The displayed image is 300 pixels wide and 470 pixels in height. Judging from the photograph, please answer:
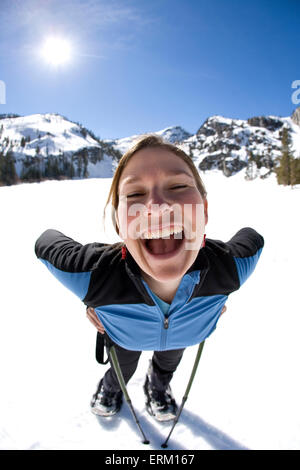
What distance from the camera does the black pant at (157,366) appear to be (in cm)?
174

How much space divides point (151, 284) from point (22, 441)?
1.42 meters

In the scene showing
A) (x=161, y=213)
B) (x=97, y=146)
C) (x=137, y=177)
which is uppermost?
(x=97, y=146)

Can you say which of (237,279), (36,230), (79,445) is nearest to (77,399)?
(79,445)

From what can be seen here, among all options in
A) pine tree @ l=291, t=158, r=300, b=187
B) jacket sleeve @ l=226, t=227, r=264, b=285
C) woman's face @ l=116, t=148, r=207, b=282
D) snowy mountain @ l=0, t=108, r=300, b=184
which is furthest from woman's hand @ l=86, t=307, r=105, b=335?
snowy mountain @ l=0, t=108, r=300, b=184

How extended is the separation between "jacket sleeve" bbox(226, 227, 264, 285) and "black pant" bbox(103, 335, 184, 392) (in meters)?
0.83

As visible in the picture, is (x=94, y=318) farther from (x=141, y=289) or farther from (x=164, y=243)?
(x=164, y=243)

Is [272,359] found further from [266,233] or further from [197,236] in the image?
[266,233]

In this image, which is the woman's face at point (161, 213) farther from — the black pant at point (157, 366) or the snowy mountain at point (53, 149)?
the snowy mountain at point (53, 149)

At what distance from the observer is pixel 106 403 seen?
1728 millimetres

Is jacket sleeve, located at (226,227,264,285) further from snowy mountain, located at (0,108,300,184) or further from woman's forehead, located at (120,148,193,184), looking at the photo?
snowy mountain, located at (0,108,300,184)

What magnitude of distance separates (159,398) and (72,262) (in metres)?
1.36

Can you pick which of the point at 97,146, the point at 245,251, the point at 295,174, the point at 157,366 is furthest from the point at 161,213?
the point at 97,146

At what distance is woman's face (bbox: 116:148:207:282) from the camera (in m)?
1.03

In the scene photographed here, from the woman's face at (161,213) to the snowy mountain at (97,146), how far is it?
67.6 metres
